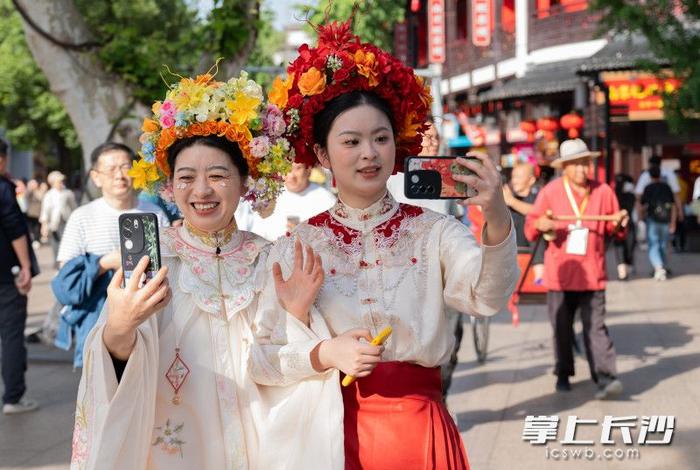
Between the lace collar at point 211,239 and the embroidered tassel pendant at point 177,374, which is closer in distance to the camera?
the embroidered tassel pendant at point 177,374

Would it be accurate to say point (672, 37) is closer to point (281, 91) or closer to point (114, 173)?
point (114, 173)

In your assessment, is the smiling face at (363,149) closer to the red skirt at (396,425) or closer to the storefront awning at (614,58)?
the red skirt at (396,425)

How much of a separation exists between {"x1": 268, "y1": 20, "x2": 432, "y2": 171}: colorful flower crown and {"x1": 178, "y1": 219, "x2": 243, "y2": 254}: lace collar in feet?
1.39

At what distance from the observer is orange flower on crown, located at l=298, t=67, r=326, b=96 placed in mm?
3521

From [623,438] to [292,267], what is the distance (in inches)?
168

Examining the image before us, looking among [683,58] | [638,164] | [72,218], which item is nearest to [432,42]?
[638,164]

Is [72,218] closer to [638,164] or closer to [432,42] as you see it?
[638,164]

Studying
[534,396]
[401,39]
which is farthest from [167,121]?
[401,39]

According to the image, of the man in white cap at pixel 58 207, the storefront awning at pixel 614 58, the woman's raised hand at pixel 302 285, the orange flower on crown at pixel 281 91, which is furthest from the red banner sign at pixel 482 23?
the woman's raised hand at pixel 302 285

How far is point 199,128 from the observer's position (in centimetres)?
386

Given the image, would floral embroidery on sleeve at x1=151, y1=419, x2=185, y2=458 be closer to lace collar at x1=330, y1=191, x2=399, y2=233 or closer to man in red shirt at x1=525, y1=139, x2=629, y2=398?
lace collar at x1=330, y1=191, x2=399, y2=233

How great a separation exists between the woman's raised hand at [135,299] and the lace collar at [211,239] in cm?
58

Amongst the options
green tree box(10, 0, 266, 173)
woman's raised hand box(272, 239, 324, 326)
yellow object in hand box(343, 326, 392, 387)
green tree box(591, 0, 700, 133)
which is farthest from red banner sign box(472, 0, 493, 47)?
yellow object in hand box(343, 326, 392, 387)

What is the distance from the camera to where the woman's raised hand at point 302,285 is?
3326 mm
